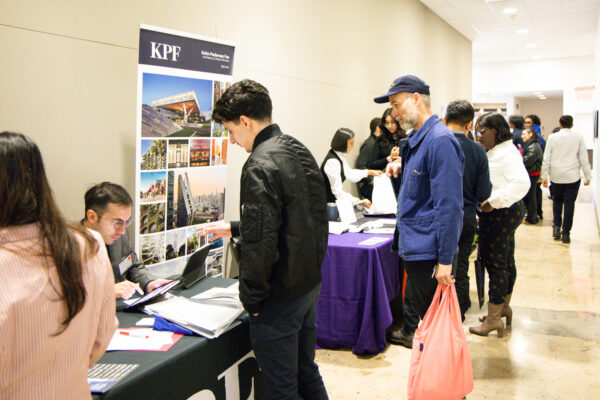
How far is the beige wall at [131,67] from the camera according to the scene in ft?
7.72

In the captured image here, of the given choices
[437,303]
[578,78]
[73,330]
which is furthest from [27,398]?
[578,78]

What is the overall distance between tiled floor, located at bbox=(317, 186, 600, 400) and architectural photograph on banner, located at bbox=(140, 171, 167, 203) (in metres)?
1.36

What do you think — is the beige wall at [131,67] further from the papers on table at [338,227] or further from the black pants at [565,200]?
the black pants at [565,200]

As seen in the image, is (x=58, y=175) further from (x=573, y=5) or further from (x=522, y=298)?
(x=573, y=5)

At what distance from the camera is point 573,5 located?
25.1ft

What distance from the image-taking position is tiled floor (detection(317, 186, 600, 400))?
267 centimetres

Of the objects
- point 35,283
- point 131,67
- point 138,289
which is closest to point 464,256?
point 138,289

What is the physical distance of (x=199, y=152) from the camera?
2.80m

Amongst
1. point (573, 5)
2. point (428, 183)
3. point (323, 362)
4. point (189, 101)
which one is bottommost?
point (323, 362)

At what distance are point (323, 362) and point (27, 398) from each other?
221cm

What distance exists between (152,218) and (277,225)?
4.02 feet

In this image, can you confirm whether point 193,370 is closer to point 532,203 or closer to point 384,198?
point 384,198

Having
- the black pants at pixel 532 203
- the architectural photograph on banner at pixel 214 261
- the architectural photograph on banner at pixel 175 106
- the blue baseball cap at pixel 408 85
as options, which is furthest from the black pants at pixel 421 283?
the black pants at pixel 532 203

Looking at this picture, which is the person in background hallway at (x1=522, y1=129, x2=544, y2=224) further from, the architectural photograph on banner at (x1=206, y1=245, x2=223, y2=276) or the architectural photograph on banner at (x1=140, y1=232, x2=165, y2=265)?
the architectural photograph on banner at (x1=140, y1=232, x2=165, y2=265)
